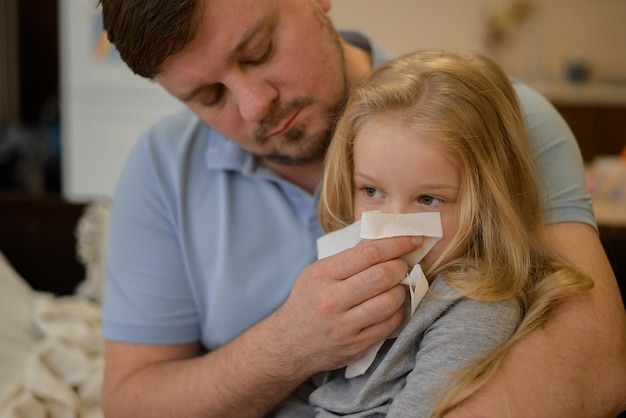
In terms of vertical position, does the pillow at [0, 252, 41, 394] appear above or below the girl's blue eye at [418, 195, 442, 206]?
below

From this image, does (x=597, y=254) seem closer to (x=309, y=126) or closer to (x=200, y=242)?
(x=309, y=126)

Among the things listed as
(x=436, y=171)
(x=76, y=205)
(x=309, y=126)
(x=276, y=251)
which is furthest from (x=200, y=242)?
(x=76, y=205)

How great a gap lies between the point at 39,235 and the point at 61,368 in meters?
0.51

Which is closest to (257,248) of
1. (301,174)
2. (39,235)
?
(301,174)

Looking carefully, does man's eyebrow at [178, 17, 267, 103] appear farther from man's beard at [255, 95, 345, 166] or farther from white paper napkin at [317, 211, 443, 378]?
white paper napkin at [317, 211, 443, 378]

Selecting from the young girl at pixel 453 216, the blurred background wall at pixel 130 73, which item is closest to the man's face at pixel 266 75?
the young girl at pixel 453 216

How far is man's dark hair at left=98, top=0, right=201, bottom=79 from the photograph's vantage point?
1.14 m

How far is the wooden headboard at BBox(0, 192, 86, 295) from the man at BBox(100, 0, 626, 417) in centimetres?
69

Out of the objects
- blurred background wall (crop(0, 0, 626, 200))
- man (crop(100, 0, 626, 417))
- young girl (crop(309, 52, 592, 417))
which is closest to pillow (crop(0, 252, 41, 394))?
man (crop(100, 0, 626, 417))

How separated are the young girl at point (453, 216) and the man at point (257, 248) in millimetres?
41

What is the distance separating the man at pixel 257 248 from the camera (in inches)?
41.3

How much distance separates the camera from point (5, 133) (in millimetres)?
4699

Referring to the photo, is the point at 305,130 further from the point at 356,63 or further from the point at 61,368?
the point at 61,368

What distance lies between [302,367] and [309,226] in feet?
0.98
